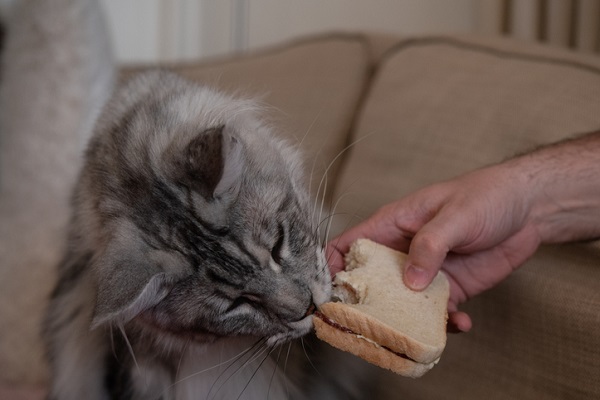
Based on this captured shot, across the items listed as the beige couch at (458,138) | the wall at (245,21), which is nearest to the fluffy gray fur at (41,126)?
the beige couch at (458,138)

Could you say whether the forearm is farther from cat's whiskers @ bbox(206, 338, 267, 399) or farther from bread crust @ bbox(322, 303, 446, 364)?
cat's whiskers @ bbox(206, 338, 267, 399)

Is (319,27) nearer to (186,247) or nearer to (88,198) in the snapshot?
(88,198)

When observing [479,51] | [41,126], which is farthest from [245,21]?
[479,51]

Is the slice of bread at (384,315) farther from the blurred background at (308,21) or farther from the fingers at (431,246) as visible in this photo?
the blurred background at (308,21)

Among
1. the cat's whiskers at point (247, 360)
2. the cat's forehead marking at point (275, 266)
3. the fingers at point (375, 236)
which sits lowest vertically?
the cat's whiskers at point (247, 360)

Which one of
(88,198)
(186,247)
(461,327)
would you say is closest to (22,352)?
(88,198)

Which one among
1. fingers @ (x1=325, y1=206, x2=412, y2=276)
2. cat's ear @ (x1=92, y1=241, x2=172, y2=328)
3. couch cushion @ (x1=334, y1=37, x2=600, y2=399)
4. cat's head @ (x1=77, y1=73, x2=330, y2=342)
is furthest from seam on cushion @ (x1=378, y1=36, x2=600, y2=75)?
cat's ear @ (x1=92, y1=241, x2=172, y2=328)

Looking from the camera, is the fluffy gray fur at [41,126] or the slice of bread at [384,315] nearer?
the slice of bread at [384,315]
